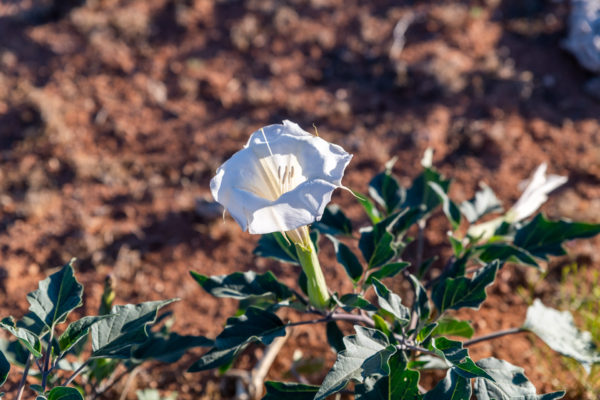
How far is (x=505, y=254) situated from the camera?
189 centimetres

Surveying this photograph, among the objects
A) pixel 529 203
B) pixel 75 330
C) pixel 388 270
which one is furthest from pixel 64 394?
pixel 529 203

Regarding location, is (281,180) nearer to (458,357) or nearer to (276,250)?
(276,250)

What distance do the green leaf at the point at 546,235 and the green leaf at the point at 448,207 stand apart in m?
0.24

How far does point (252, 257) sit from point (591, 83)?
299 centimetres

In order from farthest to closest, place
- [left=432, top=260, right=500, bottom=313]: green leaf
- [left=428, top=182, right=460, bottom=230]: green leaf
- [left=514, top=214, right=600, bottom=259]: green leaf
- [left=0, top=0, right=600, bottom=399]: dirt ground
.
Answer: [left=0, top=0, right=600, bottom=399]: dirt ground
[left=428, top=182, right=460, bottom=230]: green leaf
[left=514, top=214, right=600, bottom=259]: green leaf
[left=432, top=260, right=500, bottom=313]: green leaf

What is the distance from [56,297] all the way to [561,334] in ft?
5.78

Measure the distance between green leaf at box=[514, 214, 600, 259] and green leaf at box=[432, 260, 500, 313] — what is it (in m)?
0.35

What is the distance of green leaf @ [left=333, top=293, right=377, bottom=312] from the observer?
1571mm

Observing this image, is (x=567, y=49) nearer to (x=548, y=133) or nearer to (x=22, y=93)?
(x=548, y=133)

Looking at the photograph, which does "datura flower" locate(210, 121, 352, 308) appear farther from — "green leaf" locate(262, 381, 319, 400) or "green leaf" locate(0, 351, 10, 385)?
"green leaf" locate(0, 351, 10, 385)

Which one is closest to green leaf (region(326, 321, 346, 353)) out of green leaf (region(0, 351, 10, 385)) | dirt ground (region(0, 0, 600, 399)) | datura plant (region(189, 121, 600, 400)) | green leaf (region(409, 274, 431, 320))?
datura plant (region(189, 121, 600, 400))

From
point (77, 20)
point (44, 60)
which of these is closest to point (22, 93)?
point (44, 60)

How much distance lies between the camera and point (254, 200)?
124 cm

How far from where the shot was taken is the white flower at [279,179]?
48.3 inches
